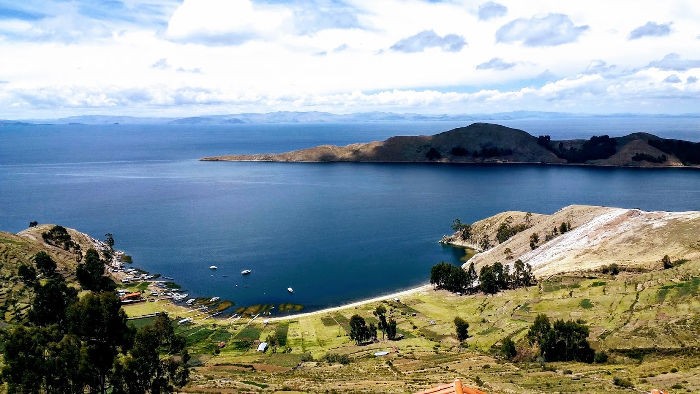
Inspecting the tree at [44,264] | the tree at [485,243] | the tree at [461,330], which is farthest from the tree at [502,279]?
the tree at [44,264]

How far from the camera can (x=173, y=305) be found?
124062 millimetres

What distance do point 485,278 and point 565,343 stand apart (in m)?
41.8

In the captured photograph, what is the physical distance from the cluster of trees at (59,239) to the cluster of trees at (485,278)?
105 metres

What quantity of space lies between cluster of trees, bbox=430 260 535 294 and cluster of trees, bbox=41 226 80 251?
10471cm

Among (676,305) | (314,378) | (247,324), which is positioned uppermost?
(676,305)

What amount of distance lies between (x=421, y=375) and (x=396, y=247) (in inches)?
4266

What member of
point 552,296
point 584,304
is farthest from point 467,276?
point 584,304

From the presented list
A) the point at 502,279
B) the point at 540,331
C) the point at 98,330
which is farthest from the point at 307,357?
the point at 502,279

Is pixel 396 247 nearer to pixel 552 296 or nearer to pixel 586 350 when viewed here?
pixel 552 296

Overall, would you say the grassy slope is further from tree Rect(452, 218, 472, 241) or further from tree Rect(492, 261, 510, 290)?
tree Rect(452, 218, 472, 241)

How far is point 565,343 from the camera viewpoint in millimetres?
74500

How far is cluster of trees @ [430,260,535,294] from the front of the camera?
379 feet

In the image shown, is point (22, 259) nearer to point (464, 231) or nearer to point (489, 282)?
point (489, 282)

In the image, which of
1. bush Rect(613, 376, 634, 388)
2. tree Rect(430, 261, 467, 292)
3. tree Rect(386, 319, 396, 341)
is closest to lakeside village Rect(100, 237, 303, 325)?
tree Rect(386, 319, 396, 341)
